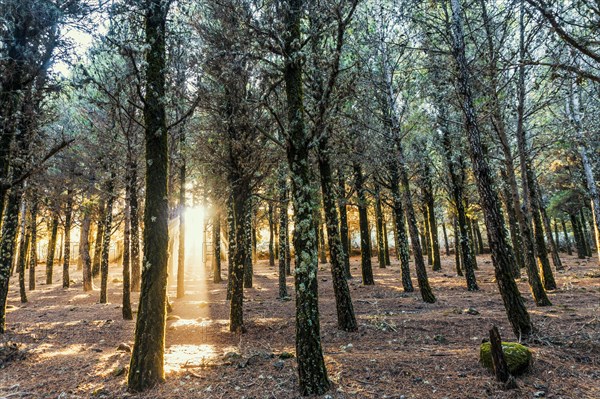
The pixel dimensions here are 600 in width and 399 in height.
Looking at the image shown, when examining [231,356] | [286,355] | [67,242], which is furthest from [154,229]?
[67,242]

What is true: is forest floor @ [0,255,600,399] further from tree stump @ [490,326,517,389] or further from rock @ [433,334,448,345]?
tree stump @ [490,326,517,389]

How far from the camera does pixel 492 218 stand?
714cm

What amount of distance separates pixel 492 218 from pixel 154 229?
23.7ft

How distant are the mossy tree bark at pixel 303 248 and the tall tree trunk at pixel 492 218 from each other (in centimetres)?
433

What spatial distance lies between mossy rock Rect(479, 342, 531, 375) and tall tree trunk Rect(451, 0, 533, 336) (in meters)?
1.60

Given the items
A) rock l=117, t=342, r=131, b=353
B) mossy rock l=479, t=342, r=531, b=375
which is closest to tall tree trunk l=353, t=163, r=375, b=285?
mossy rock l=479, t=342, r=531, b=375

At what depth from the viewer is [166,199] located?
20.4 ft

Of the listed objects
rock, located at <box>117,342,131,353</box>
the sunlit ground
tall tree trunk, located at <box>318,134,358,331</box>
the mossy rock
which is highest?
tall tree trunk, located at <box>318,134,358,331</box>

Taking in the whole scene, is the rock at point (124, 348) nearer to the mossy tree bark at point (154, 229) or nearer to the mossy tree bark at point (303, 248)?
the mossy tree bark at point (154, 229)

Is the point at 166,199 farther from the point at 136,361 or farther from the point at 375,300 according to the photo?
the point at 375,300

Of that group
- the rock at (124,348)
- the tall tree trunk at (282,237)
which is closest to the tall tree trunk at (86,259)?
the tall tree trunk at (282,237)

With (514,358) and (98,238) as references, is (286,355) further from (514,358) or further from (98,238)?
(98,238)

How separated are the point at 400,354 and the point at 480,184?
13.9 ft

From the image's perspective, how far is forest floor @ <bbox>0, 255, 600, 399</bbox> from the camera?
17.7ft
